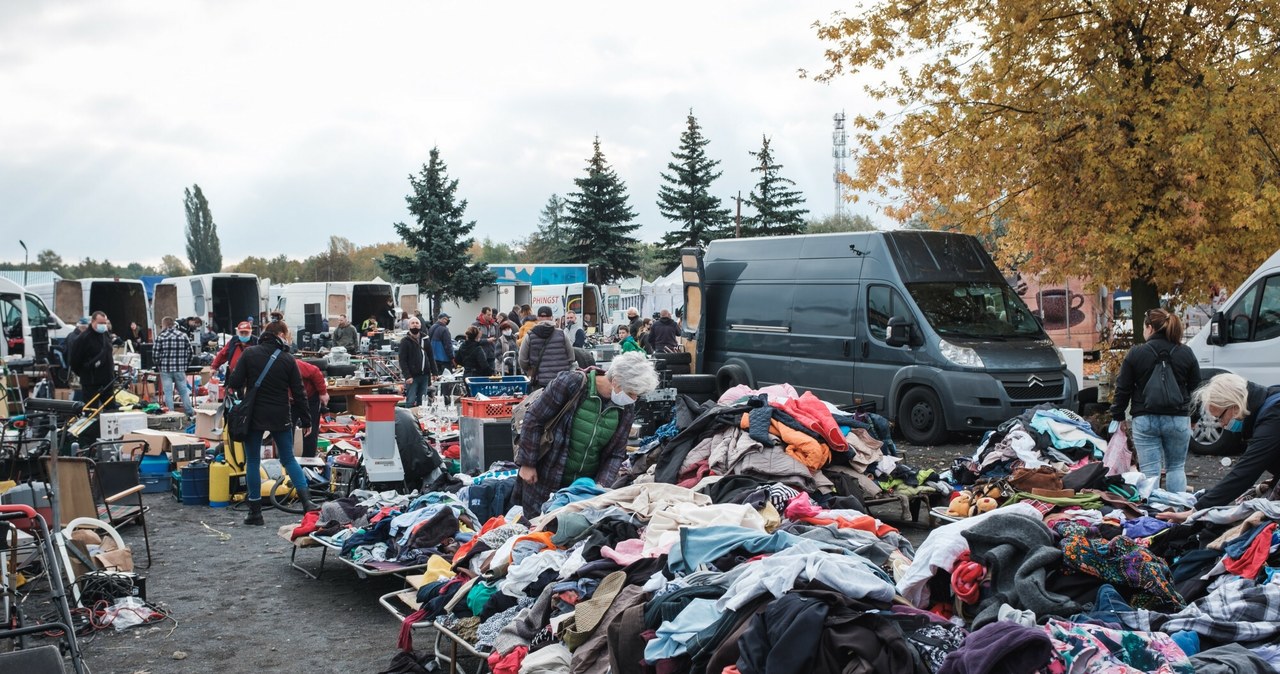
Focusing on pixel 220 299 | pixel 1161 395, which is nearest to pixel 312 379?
pixel 1161 395

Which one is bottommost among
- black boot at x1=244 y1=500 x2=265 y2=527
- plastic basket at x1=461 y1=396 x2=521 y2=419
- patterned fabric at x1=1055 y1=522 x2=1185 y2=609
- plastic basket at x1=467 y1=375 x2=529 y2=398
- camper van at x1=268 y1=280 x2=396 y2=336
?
black boot at x1=244 y1=500 x2=265 y2=527

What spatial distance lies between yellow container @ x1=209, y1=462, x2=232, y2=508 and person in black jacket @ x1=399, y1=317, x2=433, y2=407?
5668 millimetres

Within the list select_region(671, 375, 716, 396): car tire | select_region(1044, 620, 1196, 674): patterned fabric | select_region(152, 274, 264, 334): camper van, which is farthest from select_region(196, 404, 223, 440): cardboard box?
select_region(152, 274, 264, 334): camper van

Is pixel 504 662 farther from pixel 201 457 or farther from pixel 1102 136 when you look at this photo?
pixel 1102 136

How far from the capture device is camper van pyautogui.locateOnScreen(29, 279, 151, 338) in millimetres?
31609

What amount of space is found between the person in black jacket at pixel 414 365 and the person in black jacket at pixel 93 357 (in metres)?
4.27

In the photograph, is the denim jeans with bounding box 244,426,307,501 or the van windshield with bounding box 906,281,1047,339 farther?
the van windshield with bounding box 906,281,1047,339

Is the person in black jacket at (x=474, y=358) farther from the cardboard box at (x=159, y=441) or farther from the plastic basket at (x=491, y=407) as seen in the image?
the plastic basket at (x=491, y=407)

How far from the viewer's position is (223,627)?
6.68m

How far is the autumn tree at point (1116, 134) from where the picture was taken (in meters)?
11.9

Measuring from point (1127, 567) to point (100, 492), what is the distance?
7.50 meters

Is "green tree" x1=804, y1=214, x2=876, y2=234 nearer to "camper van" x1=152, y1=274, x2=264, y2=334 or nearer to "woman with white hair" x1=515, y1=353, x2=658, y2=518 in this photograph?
"camper van" x1=152, y1=274, x2=264, y2=334

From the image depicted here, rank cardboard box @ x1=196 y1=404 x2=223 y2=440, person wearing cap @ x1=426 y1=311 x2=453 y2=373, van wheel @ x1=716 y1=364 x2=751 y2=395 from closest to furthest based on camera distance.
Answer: cardboard box @ x1=196 y1=404 x2=223 y2=440 → van wheel @ x1=716 y1=364 x2=751 y2=395 → person wearing cap @ x1=426 y1=311 x2=453 y2=373

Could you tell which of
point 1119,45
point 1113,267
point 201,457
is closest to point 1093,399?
point 1113,267
